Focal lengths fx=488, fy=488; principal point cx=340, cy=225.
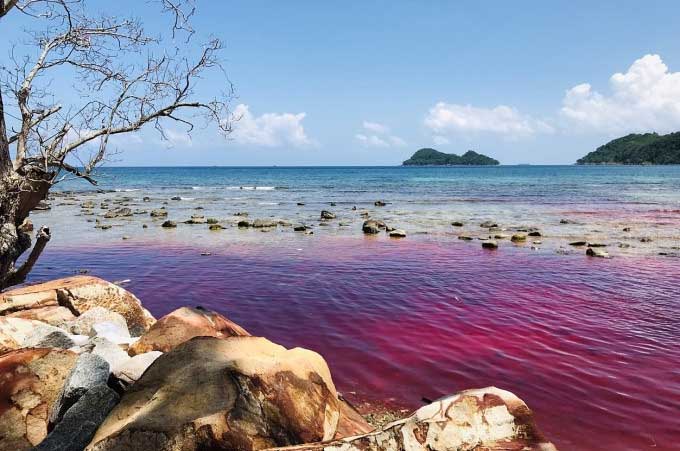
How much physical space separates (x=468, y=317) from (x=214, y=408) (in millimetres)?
8379

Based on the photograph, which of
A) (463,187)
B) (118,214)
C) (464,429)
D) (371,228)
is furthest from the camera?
(463,187)

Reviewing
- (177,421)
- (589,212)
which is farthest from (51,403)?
(589,212)

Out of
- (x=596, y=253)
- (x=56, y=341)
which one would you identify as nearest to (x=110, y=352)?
(x=56, y=341)

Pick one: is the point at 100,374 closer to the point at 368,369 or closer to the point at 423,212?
the point at 368,369

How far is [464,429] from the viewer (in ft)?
16.8

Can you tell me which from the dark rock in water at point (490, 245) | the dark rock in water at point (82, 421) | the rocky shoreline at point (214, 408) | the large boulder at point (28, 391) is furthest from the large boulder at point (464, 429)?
the dark rock in water at point (490, 245)

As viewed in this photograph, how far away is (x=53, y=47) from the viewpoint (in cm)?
631

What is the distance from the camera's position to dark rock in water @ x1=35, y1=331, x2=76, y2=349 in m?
7.16

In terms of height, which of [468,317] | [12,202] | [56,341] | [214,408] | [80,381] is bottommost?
[468,317]

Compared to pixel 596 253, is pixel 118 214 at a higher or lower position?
higher

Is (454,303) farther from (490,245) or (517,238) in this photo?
(517,238)

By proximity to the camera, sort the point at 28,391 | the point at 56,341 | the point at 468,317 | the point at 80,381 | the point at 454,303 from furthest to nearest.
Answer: the point at 454,303 < the point at 468,317 < the point at 56,341 < the point at 28,391 < the point at 80,381

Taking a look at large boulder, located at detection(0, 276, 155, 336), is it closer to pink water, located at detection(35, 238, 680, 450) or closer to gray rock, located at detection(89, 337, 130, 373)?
gray rock, located at detection(89, 337, 130, 373)

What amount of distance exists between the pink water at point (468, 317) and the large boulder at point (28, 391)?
4254 millimetres
